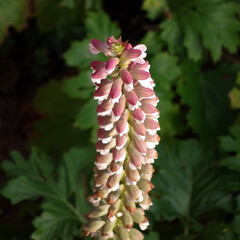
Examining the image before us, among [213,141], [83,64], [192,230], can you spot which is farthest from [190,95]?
[192,230]

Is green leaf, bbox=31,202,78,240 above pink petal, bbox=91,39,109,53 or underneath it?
underneath

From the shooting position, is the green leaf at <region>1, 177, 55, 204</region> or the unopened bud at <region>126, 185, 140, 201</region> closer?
the unopened bud at <region>126, 185, 140, 201</region>

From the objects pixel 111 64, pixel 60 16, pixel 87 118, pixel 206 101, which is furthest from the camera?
pixel 60 16

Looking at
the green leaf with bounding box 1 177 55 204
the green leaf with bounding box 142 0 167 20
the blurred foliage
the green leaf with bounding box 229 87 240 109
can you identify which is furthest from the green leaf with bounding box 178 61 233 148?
the green leaf with bounding box 1 177 55 204

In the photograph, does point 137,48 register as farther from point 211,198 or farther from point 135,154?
point 211,198

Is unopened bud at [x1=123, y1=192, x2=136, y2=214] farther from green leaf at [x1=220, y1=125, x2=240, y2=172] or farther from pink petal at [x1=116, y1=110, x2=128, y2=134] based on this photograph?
green leaf at [x1=220, y1=125, x2=240, y2=172]

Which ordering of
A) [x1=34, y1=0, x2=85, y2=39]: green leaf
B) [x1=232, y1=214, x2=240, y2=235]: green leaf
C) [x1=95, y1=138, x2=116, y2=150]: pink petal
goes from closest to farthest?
[x1=95, y1=138, x2=116, y2=150]: pink petal, [x1=232, y1=214, x2=240, y2=235]: green leaf, [x1=34, y1=0, x2=85, y2=39]: green leaf

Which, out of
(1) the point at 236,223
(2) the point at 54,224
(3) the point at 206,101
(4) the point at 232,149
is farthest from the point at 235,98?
(2) the point at 54,224

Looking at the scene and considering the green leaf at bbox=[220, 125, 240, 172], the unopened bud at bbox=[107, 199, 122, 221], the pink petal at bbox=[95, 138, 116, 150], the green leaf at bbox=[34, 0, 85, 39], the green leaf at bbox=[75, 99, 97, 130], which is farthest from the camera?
the green leaf at bbox=[34, 0, 85, 39]

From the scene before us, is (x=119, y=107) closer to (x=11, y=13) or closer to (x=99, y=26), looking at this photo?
(x=99, y=26)
